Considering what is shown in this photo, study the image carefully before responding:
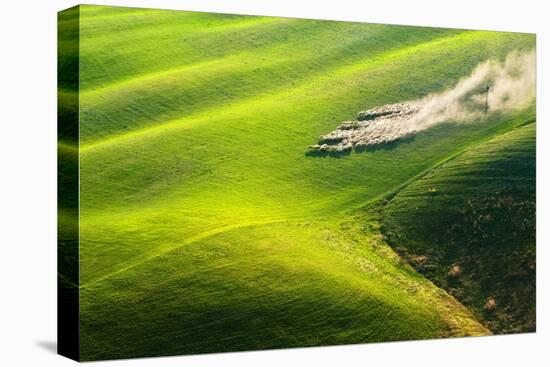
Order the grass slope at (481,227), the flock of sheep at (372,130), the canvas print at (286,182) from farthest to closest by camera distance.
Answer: the grass slope at (481,227) < the flock of sheep at (372,130) < the canvas print at (286,182)

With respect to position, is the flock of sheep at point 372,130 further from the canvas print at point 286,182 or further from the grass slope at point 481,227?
A: the grass slope at point 481,227

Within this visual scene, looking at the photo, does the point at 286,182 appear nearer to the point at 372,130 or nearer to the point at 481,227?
the point at 372,130

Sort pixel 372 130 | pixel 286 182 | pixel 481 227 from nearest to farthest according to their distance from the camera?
1. pixel 286 182
2. pixel 372 130
3. pixel 481 227

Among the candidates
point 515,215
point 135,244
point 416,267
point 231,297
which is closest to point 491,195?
point 515,215

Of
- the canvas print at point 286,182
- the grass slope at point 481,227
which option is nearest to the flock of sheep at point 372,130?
the canvas print at point 286,182

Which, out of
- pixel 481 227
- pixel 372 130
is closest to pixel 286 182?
pixel 372 130

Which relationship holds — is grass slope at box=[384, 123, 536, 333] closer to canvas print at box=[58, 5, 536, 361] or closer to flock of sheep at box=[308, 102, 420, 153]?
canvas print at box=[58, 5, 536, 361]
